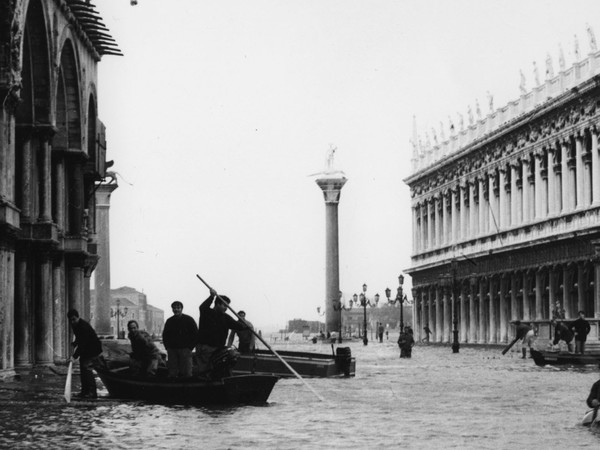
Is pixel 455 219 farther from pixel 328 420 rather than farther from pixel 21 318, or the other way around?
pixel 328 420

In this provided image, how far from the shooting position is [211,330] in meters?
23.6

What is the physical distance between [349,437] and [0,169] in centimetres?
1549

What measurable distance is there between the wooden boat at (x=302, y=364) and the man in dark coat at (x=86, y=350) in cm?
833

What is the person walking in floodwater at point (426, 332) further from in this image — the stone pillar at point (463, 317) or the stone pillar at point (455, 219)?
the stone pillar at point (455, 219)

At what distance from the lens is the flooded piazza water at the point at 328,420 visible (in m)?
16.5

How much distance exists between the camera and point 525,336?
52.4 m

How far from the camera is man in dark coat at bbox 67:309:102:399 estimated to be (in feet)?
77.7

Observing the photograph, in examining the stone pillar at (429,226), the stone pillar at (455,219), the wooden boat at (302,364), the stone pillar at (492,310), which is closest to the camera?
the wooden boat at (302,364)

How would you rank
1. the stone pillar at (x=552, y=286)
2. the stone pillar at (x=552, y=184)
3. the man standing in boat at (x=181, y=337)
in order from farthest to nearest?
the stone pillar at (x=552, y=184) → the stone pillar at (x=552, y=286) → the man standing in boat at (x=181, y=337)

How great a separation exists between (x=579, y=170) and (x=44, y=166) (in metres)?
29.8

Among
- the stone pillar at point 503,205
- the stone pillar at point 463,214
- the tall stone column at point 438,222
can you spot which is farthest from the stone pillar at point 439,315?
the stone pillar at point 503,205

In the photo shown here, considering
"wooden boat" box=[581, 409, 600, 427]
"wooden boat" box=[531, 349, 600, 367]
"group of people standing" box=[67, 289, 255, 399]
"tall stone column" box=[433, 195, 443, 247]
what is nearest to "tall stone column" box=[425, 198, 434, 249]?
"tall stone column" box=[433, 195, 443, 247]

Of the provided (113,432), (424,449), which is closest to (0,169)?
(113,432)

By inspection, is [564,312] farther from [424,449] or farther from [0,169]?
[424,449]
